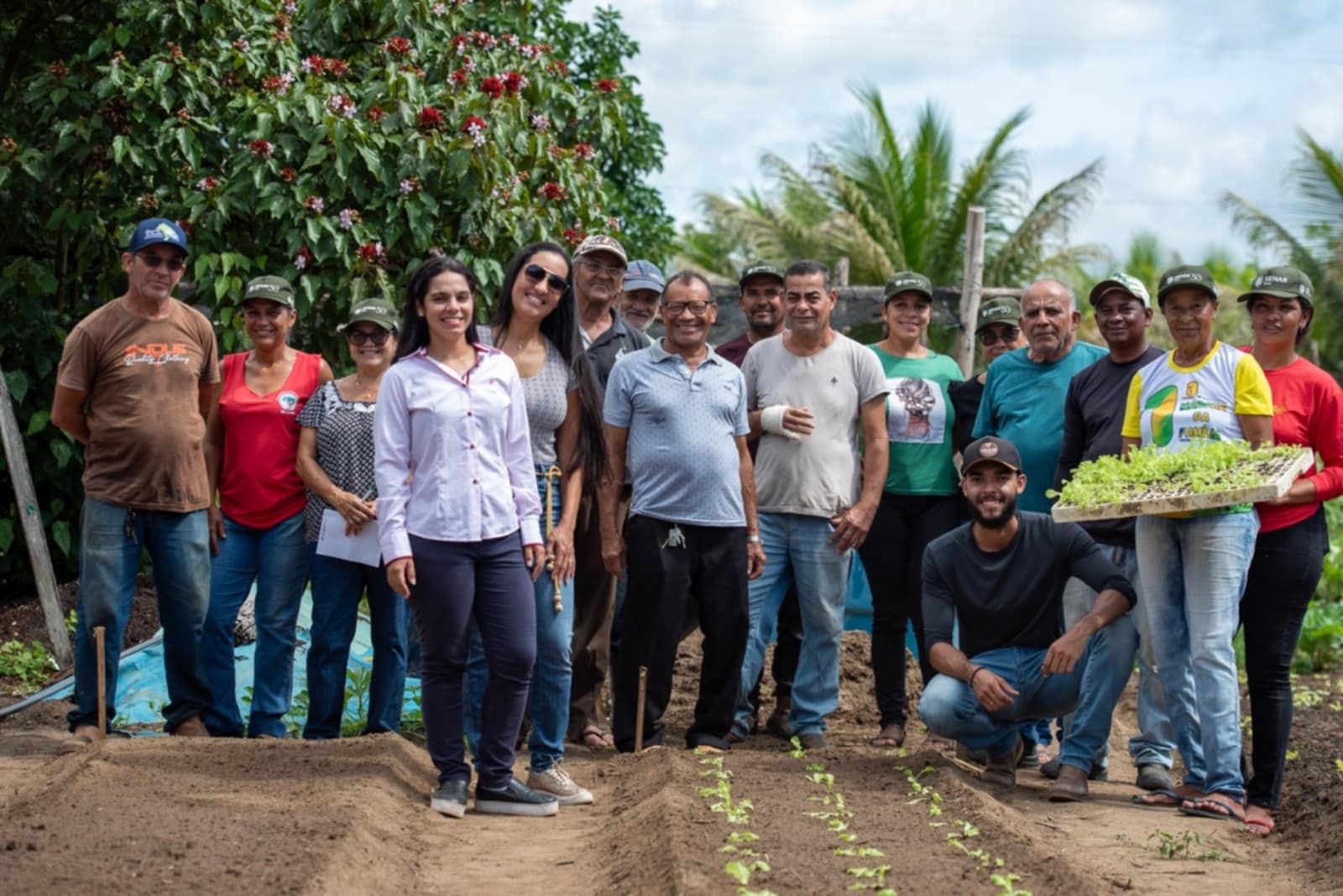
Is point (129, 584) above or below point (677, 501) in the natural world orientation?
below

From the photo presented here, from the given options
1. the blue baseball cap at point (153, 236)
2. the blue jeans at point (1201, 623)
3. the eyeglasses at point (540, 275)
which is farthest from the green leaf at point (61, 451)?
the blue jeans at point (1201, 623)

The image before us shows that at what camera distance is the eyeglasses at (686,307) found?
6973 millimetres

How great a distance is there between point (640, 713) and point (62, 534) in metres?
4.28

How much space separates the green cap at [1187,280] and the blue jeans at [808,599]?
6.10 ft

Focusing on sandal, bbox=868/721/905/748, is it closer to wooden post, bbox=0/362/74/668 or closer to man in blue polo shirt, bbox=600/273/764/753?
man in blue polo shirt, bbox=600/273/764/753

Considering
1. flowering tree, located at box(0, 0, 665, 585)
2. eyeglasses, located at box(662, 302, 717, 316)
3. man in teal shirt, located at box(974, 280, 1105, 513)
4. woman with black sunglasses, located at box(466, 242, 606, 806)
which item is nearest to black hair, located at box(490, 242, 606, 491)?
woman with black sunglasses, located at box(466, 242, 606, 806)

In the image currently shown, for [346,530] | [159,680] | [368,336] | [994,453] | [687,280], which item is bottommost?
[159,680]

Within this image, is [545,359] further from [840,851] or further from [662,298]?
[840,851]

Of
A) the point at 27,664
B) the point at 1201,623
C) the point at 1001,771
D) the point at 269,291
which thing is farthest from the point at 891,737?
the point at 27,664

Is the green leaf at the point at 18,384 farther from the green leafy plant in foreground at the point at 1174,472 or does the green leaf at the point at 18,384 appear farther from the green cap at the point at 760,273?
the green leafy plant in foreground at the point at 1174,472

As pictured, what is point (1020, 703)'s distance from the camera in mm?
6695

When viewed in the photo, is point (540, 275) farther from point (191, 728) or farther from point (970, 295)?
point (970, 295)

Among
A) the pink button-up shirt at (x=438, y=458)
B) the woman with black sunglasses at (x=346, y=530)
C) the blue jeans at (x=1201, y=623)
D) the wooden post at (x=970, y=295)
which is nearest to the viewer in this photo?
the pink button-up shirt at (x=438, y=458)

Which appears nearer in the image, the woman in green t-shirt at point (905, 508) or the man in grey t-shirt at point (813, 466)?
the man in grey t-shirt at point (813, 466)
